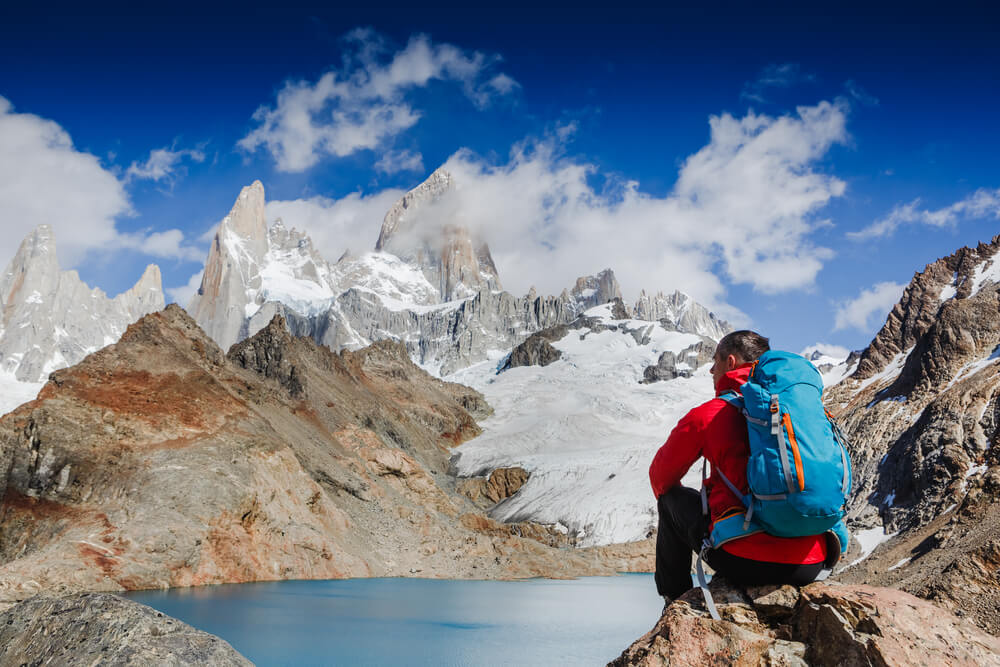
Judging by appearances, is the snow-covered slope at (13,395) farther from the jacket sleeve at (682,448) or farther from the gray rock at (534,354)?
the jacket sleeve at (682,448)

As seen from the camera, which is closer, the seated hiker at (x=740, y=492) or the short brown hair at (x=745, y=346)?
the seated hiker at (x=740, y=492)

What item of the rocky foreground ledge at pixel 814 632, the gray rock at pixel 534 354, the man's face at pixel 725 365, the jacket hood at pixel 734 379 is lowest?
the rocky foreground ledge at pixel 814 632

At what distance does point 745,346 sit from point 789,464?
111 cm

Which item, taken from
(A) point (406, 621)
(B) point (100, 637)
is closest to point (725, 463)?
(B) point (100, 637)

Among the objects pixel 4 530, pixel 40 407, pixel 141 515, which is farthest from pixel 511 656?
pixel 40 407

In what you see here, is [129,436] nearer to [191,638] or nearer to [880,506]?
[191,638]

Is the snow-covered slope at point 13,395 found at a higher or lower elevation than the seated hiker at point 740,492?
higher

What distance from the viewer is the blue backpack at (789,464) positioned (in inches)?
136

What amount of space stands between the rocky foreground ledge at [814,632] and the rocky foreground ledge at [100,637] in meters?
3.40

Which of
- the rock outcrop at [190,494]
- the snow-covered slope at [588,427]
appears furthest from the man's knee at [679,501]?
the snow-covered slope at [588,427]

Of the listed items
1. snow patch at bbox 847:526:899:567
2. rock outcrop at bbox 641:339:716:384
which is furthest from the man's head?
rock outcrop at bbox 641:339:716:384

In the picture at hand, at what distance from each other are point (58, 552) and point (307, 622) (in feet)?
29.0

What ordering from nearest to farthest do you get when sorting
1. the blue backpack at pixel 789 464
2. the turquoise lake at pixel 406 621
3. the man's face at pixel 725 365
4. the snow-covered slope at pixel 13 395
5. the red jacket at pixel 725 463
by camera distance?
the blue backpack at pixel 789 464 < the red jacket at pixel 725 463 < the man's face at pixel 725 365 < the turquoise lake at pixel 406 621 < the snow-covered slope at pixel 13 395

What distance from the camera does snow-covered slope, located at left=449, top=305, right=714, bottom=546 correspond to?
63.8m
